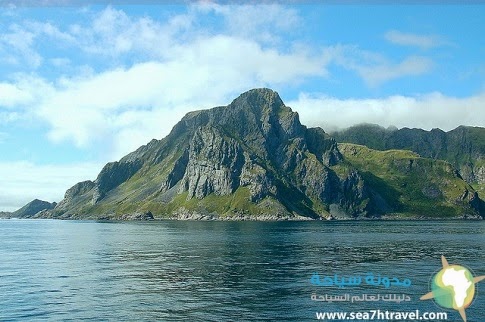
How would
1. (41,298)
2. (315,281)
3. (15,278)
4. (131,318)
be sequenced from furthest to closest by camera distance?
1. (15,278)
2. (315,281)
3. (41,298)
4. (131,318)

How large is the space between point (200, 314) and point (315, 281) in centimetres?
2546

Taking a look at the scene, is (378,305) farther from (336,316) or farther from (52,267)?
(52,267)

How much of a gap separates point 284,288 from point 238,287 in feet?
22.9

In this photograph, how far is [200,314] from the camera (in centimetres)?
5134

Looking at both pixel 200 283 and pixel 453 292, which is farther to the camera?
pixel 200 283

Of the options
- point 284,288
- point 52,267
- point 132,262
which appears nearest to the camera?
point 284,288

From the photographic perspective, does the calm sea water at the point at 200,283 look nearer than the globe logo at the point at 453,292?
Yes

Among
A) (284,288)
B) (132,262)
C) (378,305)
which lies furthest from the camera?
(132,262)

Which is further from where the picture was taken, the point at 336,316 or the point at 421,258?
the point at 421,258

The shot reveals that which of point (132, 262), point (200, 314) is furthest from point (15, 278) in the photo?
point (200, 314)

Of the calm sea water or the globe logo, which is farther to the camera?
the globe logo

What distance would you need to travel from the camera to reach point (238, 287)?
67.8 metres

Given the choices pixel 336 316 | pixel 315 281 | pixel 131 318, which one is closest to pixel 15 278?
pixel 131 318

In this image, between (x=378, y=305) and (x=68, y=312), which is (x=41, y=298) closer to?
(x=68, y=312)
